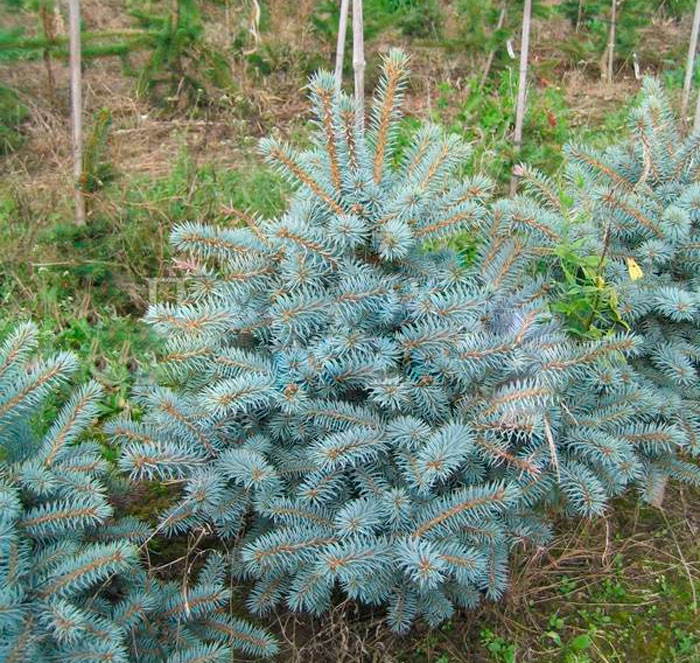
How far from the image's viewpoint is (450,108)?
587cm

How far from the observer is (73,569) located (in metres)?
1.68

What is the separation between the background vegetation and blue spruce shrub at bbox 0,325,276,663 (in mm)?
341

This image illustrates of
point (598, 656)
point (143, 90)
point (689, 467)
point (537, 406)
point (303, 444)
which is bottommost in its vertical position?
point (598, 656)

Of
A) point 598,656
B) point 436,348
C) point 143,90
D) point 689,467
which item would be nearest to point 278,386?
point 436,348

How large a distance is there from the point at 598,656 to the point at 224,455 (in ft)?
3.86

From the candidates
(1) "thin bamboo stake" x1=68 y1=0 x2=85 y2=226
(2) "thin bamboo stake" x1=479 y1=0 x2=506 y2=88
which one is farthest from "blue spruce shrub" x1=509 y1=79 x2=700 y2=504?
(2) "thin bamboo stake" x1=479 y1=0 x2=506 y2=88

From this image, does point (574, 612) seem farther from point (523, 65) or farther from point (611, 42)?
point (611, 42)

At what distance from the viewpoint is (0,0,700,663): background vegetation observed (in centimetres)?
228

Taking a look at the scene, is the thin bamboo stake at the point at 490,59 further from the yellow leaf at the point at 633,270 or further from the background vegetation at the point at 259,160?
the yellow leaf at the point at 633,270

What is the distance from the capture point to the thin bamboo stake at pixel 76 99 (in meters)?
3.41

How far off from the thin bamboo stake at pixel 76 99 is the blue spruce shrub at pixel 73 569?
5.89 ft

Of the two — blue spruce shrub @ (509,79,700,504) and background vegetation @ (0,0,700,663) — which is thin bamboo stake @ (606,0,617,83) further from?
blue spruce shrub @ (509,79,700,504)

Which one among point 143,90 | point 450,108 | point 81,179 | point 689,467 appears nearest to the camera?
point 689,467

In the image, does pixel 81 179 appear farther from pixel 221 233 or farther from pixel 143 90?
pixel 143 90
